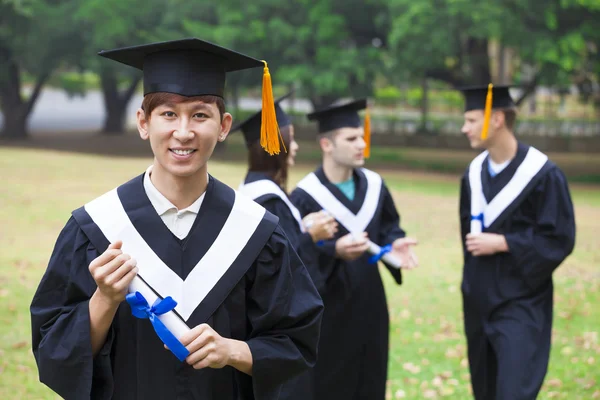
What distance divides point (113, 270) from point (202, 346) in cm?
33

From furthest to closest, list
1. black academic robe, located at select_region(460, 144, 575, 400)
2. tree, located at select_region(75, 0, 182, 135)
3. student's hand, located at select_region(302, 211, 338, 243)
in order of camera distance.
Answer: tree, located at select_region(75, 0, 182, 135), black academic robe, located at select_region(460, 144, 575, 400), student's hand, located at select_region(302, 211, 338, 243)

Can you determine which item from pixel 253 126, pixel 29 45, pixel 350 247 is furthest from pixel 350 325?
pixel 29 45

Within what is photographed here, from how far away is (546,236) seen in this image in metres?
5.28

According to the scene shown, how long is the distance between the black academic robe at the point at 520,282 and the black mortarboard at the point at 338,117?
0.90 metres

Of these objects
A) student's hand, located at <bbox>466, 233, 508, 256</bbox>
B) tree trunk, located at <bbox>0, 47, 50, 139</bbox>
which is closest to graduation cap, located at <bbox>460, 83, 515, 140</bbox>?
student's hand, located at <bbox>466, 233, 508, 256</bbox>

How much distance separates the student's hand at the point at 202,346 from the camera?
2.56 m

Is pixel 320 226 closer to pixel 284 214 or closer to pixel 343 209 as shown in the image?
pixel 284 214

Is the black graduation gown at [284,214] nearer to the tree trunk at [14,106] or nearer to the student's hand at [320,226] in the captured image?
the student's hand at [320,226]

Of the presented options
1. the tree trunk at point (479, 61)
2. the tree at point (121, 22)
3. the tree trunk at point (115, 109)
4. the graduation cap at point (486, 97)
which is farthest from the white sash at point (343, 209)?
the tree trunk at point (115, 109)

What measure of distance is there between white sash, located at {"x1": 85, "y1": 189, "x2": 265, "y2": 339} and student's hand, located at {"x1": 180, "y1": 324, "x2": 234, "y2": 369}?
0.64 ft

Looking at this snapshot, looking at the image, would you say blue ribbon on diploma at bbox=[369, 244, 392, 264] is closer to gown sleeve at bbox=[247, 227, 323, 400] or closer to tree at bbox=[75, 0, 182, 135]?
gown sleeve at bbox=[247, 227, 323, 400]

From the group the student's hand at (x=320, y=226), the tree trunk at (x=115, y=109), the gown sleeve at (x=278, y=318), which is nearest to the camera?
the gown sleeve at (x=278, y=318)

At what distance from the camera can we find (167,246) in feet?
9.16

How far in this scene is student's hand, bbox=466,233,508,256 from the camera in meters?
5.22
